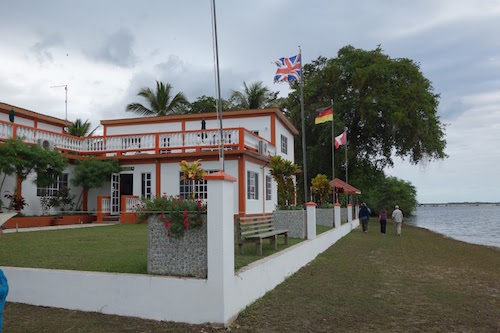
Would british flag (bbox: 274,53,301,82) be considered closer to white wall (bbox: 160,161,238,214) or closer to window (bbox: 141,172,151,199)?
white wall (bbox: 160,161,238,214)

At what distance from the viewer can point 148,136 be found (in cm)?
2052

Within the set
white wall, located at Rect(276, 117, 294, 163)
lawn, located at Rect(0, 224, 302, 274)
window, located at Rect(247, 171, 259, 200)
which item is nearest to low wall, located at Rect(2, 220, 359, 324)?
lawn, located at Rect(0, 224, 302, 274)

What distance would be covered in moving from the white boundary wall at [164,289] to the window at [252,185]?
44.4 ft

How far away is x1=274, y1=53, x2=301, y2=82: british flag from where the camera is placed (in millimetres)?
14812

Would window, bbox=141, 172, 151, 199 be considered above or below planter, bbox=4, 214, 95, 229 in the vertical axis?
above

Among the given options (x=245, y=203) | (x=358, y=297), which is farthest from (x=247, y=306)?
(x=245, y=203)

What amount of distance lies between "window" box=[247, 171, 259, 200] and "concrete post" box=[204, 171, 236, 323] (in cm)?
1435

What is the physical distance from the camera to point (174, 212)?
6.21 meters

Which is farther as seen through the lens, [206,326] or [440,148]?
[440,148]

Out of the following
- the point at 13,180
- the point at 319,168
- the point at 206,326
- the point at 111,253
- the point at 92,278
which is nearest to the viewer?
the point at 206,326

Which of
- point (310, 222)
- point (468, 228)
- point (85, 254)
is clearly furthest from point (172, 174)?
point (468, 228)

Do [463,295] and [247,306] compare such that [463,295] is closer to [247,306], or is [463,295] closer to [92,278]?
[247,306]

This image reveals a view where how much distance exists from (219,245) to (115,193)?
15.9m

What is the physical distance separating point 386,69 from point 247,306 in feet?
97.8
